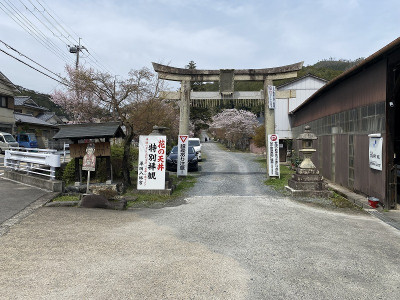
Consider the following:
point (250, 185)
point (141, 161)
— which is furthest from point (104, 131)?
point (250, 185)

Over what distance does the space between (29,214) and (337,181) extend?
11410 mm

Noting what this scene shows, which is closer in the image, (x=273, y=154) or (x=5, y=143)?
(x=273, y=154)

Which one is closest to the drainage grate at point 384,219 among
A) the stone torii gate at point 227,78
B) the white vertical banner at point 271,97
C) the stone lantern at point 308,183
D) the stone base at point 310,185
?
the stone lantern at point 308,183

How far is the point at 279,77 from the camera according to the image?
15391 mm

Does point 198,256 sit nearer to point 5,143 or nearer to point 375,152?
point 375,152

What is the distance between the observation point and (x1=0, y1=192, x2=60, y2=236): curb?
588 cm

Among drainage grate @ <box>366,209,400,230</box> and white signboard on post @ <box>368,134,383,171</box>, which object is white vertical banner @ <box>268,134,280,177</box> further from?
drainage grate @ <box>366,209,400,230</box>

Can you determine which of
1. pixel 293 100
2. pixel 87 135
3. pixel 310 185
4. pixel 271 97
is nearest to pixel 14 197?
pixel 87 135

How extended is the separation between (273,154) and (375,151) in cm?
577

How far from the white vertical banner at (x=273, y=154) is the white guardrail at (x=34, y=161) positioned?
30.6ft

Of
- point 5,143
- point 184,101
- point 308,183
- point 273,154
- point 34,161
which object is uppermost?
point 184,101

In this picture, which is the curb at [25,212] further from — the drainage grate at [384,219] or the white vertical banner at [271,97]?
the white vertical banner at [271,97]

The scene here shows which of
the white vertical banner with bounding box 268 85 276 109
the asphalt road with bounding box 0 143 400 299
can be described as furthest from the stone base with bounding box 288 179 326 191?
the white vertical banner with bounding box 268 85 276 109

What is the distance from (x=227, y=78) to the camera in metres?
15.4
